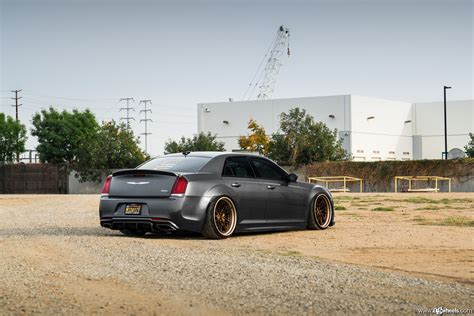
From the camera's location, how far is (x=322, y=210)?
1670 cm

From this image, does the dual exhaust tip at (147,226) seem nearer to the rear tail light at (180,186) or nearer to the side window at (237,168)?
the rear tail light at (180,186)

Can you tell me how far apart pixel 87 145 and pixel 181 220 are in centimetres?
5077

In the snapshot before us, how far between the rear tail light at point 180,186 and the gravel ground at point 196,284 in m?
1.42

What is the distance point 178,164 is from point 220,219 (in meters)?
1.25

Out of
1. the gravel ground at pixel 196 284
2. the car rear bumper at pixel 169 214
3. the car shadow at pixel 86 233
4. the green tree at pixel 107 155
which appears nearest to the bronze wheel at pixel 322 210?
the car shadow at pixel 86 233

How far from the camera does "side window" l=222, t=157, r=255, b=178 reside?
15.0m

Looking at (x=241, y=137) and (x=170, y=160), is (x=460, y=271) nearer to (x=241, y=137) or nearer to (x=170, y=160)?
(x=170, y=160)

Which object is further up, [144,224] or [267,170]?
[267,170]

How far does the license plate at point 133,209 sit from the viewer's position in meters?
14.2

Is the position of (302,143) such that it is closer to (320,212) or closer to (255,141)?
(255,141)

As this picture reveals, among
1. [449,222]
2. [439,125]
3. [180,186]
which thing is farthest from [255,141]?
[180,186]

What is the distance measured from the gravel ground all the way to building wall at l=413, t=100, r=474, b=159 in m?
72.2

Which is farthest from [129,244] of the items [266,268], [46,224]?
[46,224]

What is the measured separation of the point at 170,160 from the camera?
595 inches
